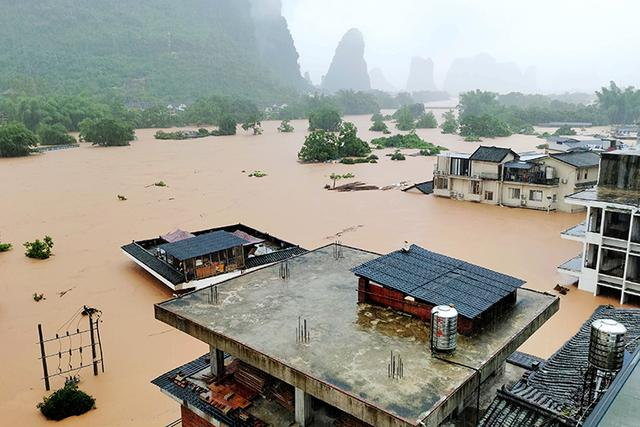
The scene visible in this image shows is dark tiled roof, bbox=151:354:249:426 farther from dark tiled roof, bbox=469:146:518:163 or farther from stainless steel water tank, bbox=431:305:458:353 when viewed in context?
dark tiled roof, bbox=469:146:518:163

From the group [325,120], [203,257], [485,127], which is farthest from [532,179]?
[325,120]

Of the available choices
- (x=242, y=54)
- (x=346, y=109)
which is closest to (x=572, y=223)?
(x=346, y=109)

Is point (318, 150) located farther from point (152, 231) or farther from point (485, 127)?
point (485, 127)

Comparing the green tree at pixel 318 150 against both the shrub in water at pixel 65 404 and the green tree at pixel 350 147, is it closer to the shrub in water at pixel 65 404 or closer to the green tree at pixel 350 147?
the green tree at pixel 350 147

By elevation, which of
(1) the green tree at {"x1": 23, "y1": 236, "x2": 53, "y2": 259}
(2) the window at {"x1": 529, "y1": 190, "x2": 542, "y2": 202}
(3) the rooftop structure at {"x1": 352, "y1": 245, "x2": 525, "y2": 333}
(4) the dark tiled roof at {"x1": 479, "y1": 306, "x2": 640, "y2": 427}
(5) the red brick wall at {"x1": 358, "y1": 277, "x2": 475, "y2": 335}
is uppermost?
(3) the rooftop structure at {"x1": 352, "y1": 245, "x2": 525, "y2": 333}

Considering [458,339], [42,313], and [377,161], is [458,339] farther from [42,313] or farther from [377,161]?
[377,161]

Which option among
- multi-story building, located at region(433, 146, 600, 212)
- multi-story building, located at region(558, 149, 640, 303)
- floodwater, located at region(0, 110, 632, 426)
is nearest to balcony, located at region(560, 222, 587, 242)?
multi-story building, located at region(558, 149, 640, 303)
